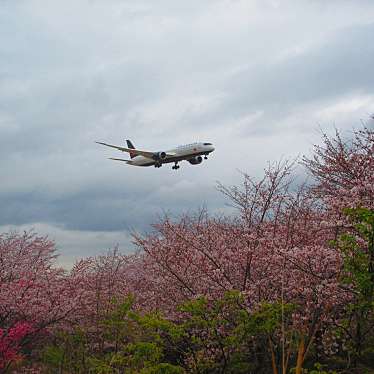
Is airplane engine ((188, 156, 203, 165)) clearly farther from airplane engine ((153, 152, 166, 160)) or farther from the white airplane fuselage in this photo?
airplane engine ((153, 152, 166, 160))

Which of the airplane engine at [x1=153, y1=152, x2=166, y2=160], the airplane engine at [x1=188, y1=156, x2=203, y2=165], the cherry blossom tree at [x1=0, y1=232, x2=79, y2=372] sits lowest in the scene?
the cherry blossom tree at [x1=0, y1=232, x2=79, y2=372]

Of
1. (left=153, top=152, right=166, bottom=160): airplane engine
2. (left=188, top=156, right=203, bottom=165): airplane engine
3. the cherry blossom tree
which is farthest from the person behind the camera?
(left=153, top=152, right=166, bottom=160): airplane engine

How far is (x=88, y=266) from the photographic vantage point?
25.1 meters

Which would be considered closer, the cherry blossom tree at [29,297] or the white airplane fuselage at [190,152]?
the cherry blossom tree at [29,297]

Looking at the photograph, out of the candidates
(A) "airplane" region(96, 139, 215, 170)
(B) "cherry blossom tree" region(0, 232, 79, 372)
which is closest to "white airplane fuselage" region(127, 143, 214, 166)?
(A) "airplane" region(96, 139, 215, 170)

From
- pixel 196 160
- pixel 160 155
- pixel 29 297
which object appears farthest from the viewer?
pixel 160 155

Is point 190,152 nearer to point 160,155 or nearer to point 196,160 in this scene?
point 196,160

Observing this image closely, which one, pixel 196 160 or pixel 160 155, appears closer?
pixel 196 160

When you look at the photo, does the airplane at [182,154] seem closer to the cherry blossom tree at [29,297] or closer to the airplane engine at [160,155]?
the airplane engine at [160,155]

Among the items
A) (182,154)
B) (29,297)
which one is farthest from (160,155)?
(29,297)

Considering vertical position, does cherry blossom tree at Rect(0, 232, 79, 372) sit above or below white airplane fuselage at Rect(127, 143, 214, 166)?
below

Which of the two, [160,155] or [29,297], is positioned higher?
[160,155]

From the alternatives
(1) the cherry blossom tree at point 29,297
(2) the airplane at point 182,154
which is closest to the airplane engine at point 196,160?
(2) the airplane at point 182,154

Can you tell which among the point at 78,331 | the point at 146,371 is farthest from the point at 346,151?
the point at 78,331
